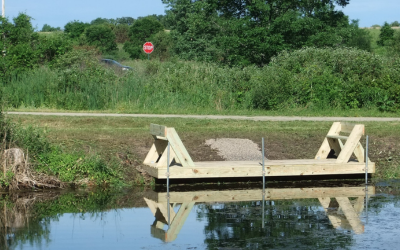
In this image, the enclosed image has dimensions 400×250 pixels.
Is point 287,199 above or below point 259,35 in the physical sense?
below

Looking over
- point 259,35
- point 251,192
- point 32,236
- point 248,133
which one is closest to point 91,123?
point 248,133

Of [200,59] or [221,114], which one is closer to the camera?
[221,114]

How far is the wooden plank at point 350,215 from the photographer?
10633 millimetres

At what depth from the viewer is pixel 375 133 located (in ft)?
60.9

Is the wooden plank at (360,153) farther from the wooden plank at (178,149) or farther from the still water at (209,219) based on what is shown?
the wooden plank at (178,149)

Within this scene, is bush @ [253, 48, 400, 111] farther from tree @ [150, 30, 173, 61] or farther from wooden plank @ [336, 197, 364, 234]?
tree @ [150, 30, 173, 61]

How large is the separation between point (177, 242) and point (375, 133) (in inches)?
409

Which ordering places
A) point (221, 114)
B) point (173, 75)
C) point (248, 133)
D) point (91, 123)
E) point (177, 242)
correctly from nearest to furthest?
point (177, 242) < point (248, 133) < point (91, 123) < point (221, 114) < point (173, 75)

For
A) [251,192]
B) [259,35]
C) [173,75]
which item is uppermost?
[259,35]

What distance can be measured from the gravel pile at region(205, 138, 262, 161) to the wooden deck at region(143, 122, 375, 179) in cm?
89

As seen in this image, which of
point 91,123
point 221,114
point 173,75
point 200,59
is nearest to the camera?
point 91,123

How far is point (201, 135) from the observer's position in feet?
58.7

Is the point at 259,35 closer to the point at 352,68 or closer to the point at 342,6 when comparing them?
the point at 342,6

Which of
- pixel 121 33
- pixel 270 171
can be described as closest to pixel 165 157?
pixel 270 171
